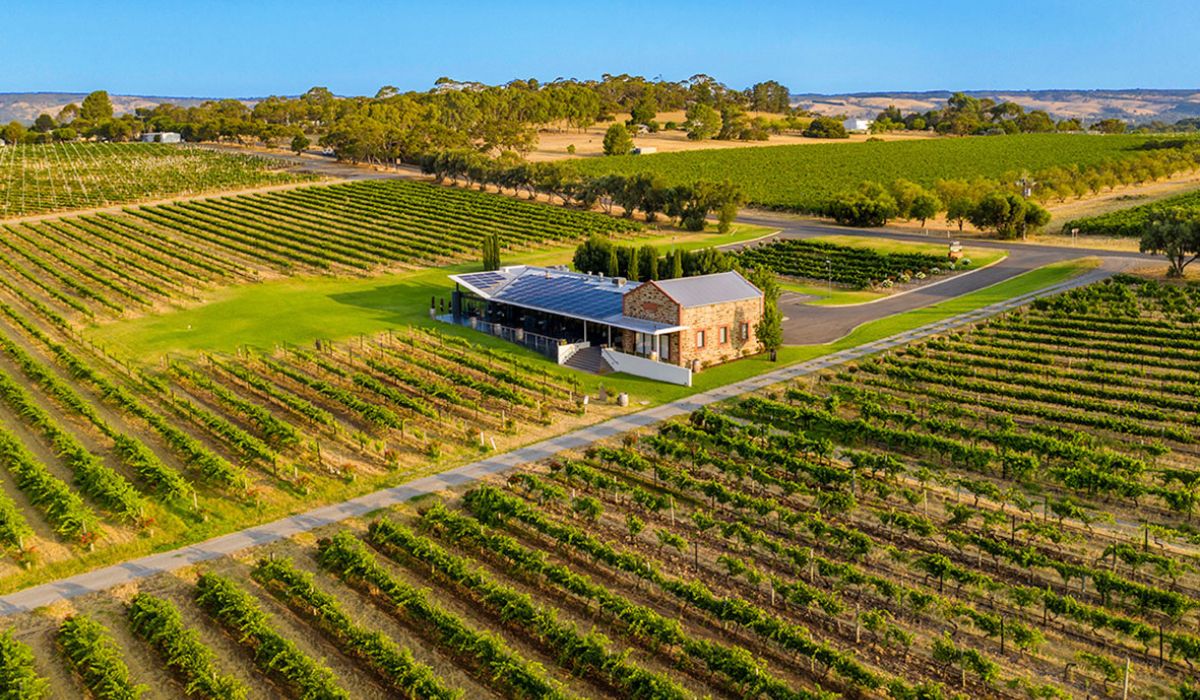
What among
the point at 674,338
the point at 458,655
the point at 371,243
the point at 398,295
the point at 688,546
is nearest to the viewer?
the point at 458,655

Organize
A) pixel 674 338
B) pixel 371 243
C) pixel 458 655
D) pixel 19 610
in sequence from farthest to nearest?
pixel 371 243 < pixel 674 338 < pixel 19 610 < pixel 458 655

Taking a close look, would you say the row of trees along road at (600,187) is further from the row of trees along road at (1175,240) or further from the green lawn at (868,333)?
the row of trees along road at (1175,240)

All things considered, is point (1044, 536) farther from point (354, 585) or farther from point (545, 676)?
point (354, 585)

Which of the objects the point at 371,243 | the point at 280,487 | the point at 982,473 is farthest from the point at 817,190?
the point at 280,487

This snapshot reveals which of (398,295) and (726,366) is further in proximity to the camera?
(398,295)

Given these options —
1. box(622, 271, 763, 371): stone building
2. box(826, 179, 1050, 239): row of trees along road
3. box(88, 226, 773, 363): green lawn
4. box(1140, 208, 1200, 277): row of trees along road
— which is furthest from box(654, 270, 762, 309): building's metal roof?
box(826, 179, 1050, 239): row of trees along road

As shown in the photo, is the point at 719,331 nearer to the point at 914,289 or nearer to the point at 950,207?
the point at 914,289

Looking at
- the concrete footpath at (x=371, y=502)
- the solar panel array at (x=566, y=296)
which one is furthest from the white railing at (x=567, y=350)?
the concrete footpath at (x=371, y=502)
